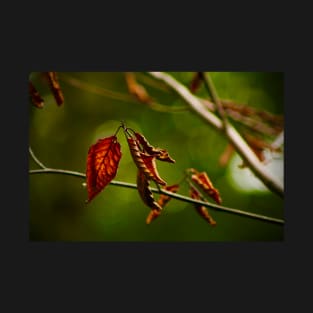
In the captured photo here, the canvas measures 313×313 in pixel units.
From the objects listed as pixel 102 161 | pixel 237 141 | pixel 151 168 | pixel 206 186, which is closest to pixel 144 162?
pixel 151 168

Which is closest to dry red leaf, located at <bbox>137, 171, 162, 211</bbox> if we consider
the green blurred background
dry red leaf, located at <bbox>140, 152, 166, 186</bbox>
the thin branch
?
dry red leaf, located at <bbox>140, 152, 166, 186</bbox>

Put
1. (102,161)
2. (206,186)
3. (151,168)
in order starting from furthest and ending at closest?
(206,186) < (102,161) < (151,168)

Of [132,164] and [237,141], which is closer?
[237,141]

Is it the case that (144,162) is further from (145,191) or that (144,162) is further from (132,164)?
(132,164)

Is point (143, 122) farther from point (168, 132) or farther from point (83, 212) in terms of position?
point (83, 212)

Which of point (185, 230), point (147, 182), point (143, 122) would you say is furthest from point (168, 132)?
point (147, 182)

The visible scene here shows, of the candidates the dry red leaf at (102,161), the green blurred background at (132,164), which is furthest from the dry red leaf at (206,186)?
the green blurred background at (132,164)
